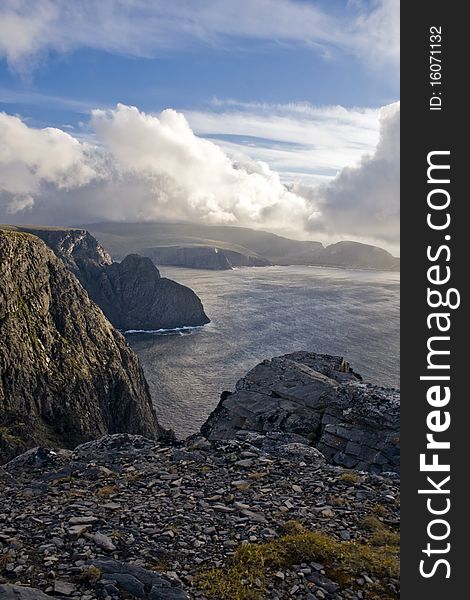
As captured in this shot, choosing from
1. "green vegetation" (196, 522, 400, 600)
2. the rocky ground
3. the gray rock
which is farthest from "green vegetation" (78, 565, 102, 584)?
"green vegetation" (196, 522, 400, 600)

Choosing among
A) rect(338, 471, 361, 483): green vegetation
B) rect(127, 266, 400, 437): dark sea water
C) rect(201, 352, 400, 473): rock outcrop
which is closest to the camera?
rect(338, 471, 361, 483): green vegetation

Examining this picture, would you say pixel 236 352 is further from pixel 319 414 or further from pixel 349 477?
pixel 349 477

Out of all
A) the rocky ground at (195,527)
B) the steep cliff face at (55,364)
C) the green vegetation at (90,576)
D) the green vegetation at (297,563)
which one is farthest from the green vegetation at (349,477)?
the steep cliff face at (55,364)

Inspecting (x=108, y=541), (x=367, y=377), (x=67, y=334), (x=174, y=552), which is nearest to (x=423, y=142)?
(x=174, y=552)

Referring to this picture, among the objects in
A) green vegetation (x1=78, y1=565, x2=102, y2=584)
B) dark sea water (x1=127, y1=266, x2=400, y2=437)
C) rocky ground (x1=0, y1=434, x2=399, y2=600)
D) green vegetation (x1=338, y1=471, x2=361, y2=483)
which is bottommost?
dark sea water (x1=127, y1=266, x2=400, y2=437)

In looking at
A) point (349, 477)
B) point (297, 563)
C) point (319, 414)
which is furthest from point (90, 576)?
point (319, 414)

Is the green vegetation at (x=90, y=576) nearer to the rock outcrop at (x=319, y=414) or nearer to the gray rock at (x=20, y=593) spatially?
the gray rock at (x=20, y=593)

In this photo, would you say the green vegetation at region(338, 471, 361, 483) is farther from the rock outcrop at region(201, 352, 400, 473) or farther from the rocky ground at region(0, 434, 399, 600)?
the rock outcrop at region(201, 352, 400, 473)
